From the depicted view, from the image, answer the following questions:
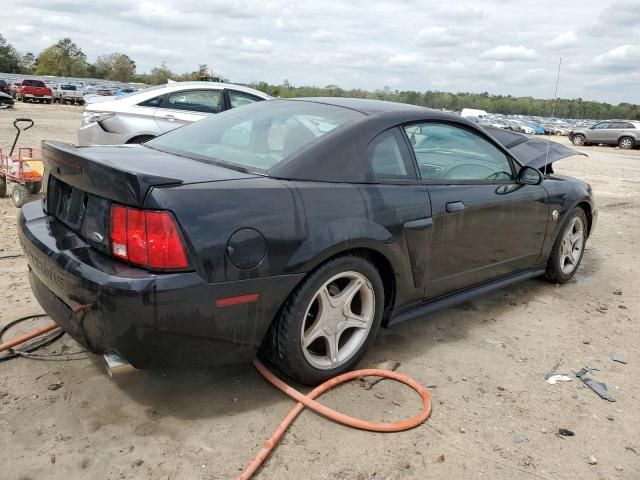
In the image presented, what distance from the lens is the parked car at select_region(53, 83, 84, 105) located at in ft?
145

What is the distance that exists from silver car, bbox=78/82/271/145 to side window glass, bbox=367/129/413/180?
15.5 ft

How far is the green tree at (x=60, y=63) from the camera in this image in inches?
3516

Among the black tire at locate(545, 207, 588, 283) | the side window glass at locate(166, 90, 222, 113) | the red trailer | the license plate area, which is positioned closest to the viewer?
the license plate area

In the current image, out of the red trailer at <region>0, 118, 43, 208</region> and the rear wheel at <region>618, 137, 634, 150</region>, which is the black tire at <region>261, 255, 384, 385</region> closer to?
the red trailer at <region>0, 118, 43, 208</region>

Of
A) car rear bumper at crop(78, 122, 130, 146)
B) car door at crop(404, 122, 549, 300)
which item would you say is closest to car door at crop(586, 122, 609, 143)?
car rear bumper at crop(78, 122, 130, 146)

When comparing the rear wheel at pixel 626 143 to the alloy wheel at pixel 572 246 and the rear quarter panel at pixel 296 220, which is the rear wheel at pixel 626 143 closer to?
the alloy wheel at pixel 572 246

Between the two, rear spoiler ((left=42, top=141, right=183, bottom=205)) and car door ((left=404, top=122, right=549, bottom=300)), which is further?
→ car door ((left=404, top=122, right=549, bottom=300))

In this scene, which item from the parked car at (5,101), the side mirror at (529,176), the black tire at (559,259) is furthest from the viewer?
the parked car at (5,101)

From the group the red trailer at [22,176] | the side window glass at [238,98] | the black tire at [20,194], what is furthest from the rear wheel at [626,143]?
the black tire at [20,194]

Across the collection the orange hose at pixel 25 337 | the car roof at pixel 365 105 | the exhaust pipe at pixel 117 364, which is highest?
the car roof at pixel 365 105

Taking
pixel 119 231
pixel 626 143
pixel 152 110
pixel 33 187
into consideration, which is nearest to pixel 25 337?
pixel 119 231

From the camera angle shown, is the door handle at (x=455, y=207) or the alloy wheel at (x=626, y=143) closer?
the door handle at (x=455, y=207)

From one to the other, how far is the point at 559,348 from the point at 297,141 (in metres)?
2.18

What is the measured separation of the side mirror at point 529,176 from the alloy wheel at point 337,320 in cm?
167
